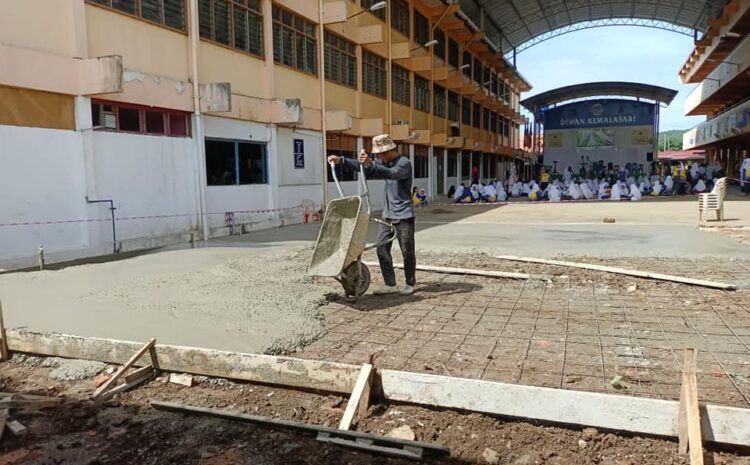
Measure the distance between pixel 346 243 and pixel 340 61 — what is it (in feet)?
50.4

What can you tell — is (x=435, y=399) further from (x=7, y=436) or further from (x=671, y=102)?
(x=671, y=102)

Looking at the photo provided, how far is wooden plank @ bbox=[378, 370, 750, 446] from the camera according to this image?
2.83 metres

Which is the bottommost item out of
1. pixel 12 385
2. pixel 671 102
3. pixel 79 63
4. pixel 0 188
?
pixel 12 385

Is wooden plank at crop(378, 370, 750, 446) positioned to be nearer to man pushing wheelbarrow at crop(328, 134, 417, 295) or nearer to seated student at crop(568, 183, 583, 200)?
man pushing wheelbarrow at crop(328, 134, 417, 295)

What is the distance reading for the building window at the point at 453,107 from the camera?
109 ft

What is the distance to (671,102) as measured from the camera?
122 ft

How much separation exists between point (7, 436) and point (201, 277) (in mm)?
4178

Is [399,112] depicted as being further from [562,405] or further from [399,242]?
[562,405]

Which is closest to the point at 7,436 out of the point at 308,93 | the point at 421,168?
the point at 308,93

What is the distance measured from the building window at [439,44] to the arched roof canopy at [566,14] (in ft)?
13.7

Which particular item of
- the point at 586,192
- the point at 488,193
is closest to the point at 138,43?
the point at 488,193

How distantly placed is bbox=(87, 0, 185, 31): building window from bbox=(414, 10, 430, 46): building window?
16135mm

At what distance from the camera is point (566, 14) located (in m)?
41.2

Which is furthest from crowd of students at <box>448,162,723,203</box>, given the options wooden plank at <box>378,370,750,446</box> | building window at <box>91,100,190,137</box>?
wooden plank at <box>378,370,750,446</box>
